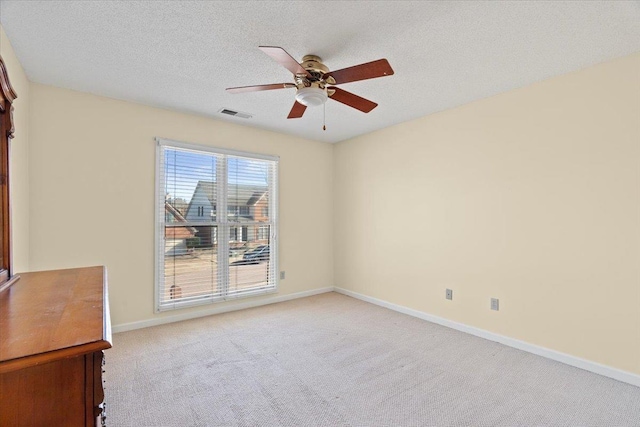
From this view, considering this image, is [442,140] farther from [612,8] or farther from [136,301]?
[136,301]

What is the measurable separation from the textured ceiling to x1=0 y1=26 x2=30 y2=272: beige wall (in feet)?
0.45

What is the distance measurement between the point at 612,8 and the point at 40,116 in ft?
14.9

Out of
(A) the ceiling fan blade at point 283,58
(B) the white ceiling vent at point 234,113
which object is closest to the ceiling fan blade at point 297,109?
(A) the ceiling fan blade at point 283,58

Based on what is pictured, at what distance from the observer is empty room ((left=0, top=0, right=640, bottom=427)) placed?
73.1 inches

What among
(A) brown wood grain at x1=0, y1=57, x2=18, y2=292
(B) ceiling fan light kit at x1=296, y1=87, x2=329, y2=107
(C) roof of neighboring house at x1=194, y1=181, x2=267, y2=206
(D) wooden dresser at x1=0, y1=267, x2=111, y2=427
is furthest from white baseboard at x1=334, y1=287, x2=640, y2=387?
(A) brown wood grain at x1=0, y1=57, x2=18, y2=292

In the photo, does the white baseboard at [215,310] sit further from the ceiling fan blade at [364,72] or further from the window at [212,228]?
the ceiling fan blade at [364,72]

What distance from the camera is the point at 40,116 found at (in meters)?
2.88

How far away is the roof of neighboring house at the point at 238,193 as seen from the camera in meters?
3.91

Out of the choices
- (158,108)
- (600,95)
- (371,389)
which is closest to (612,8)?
(600,95)

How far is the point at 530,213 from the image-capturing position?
9.39 ft

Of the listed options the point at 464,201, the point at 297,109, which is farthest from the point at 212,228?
the point at 464,201

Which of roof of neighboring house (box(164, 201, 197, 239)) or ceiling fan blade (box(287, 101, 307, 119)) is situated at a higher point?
ceiling fan blade (box(287, 101, 307, 119))

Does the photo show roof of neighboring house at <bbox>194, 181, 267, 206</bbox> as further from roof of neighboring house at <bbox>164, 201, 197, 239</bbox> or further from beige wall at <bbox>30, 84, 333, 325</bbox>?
beige wall at <bbox>30, 84, 333, 325</bbox>

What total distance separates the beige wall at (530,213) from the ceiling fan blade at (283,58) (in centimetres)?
213
